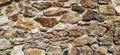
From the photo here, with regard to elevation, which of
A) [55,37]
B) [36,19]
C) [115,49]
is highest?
[36,19]

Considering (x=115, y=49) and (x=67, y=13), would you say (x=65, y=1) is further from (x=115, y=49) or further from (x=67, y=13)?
(x=115, y=49)

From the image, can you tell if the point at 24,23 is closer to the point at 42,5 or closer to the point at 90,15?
the point at 42,5

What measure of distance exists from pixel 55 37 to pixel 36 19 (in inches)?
11.0

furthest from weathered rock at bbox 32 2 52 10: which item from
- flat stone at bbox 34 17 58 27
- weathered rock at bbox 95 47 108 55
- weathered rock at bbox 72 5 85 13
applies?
weathered rock at bbox 95 47 108 55

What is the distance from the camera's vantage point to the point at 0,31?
2674 mm

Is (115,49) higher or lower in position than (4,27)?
lower

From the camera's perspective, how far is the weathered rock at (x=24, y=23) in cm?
270

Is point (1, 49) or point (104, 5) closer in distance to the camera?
point (1, 49)

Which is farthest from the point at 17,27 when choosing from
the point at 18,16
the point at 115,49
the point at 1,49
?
the point at 115,49

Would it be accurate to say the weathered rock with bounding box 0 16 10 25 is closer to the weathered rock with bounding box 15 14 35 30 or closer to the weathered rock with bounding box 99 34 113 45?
the weathered rock with bounding box 15 14 35 30

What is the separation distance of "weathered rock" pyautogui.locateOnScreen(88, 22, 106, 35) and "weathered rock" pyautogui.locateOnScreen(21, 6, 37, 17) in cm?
62

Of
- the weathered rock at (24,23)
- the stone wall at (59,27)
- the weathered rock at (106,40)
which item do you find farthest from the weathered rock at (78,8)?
the weathered rock at (24,23)

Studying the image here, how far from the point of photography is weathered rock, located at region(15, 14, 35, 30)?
2.70 meters

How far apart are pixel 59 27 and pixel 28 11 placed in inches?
14.7
